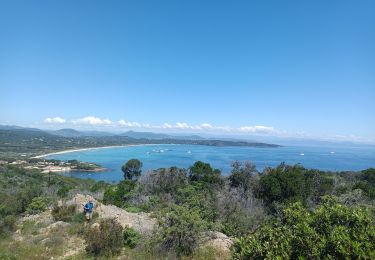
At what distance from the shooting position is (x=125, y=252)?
11211 millimetres

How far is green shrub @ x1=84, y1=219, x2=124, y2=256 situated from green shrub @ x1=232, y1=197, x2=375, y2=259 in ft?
20.2

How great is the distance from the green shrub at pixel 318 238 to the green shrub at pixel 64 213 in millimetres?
11645

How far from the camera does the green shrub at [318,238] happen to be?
180 inches

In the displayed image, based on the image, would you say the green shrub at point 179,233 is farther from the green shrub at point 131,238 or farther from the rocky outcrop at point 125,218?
the rocky outcrop at point 125,218

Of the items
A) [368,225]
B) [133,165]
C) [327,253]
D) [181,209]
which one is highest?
[368,225]

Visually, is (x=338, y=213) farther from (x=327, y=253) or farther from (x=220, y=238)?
(x=220, y=238)

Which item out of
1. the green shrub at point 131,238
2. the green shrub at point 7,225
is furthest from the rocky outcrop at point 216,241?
the green shrub at point 7,225

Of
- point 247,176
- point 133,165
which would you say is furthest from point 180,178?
point 133,165

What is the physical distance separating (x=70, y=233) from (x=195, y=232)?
221 inches

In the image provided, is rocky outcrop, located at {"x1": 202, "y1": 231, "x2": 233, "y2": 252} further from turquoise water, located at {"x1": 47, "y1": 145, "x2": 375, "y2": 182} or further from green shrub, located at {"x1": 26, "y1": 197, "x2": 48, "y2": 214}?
turquoise water, located at {"x1": 47, "y1": 145, "x2": 375, "y2": 182}

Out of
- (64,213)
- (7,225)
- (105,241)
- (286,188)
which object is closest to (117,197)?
(64,213)

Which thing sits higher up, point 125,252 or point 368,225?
point 368,225

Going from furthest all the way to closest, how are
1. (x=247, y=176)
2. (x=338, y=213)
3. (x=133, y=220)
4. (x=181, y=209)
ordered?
(x=247, y=176) → (x=133, y=220) → (x=181, y=209) → (x=338, y=213)

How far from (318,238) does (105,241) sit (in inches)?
319
